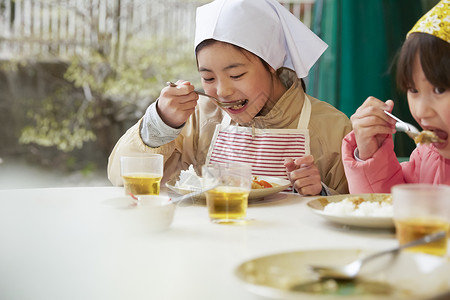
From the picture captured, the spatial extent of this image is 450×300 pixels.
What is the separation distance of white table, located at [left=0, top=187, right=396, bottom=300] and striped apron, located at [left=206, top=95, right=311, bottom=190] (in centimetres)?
55

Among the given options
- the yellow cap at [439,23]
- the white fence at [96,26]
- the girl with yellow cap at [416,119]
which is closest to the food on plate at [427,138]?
the girl with yellow cap at [416,119]

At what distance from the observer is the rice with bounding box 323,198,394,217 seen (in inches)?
41.8

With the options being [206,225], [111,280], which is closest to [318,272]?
[111,280]

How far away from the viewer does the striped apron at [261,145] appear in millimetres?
1889

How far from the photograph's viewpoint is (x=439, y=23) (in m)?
1.30

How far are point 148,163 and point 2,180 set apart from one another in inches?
156

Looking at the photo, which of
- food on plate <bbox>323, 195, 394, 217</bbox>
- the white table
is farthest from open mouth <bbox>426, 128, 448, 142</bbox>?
the white table

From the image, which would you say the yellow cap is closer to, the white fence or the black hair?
the black hair

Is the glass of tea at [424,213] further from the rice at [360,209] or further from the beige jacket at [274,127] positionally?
the beige jacket at [274,127]

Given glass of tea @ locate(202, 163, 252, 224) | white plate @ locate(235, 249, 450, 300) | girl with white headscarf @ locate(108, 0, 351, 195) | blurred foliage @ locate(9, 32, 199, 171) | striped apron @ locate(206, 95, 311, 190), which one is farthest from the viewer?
blurred foliage @ locate(9, 32, 199, 171)

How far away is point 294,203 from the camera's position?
136 cm

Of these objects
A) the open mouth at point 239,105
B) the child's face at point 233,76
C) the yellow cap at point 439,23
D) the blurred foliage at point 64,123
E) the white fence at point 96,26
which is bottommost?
the blurred foliage at point 64,123

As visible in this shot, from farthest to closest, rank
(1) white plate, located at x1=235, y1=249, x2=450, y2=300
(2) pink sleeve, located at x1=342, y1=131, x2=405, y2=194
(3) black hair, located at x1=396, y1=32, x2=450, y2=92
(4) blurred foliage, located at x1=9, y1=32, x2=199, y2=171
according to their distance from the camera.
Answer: (4) blurred foliage, located at x1=9, y1=32, x2=199, y2=171, (2) pink sleeve, located at x1=342, y1=131, x2=405, y2=194, (3) black hair, located at x1=396, y1=32, x2=450, y2=92, (1) white plate, located at x1=235, y1=249, x2=450, y2=300

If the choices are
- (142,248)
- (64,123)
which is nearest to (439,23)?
(142,248)
